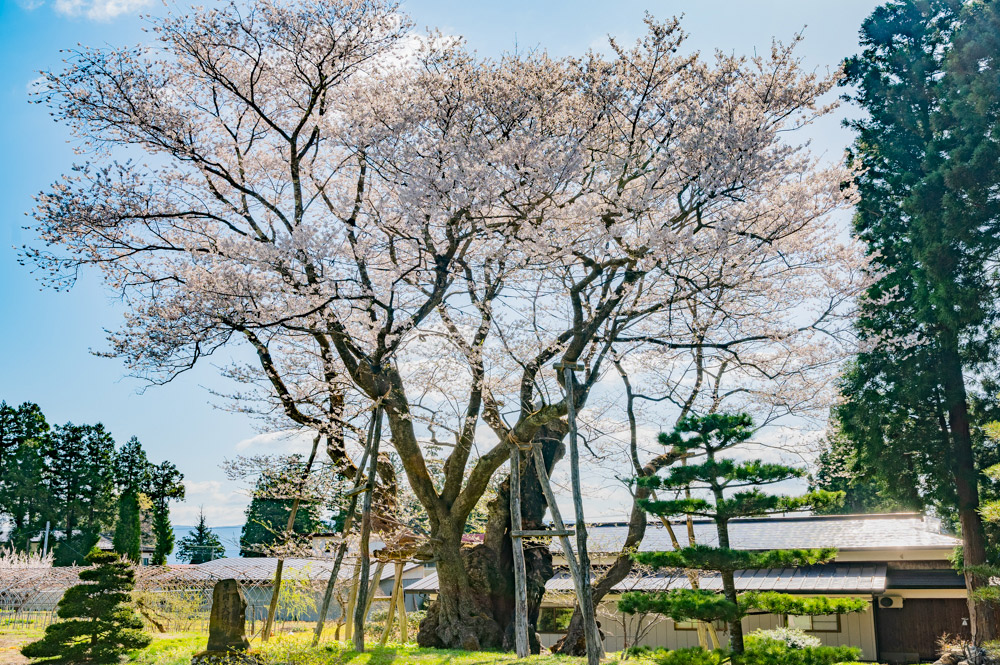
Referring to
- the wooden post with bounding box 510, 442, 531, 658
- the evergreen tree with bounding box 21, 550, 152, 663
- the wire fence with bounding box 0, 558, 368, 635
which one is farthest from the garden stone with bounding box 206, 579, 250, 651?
the wire fence with bounding box 0, 558, 368, 635

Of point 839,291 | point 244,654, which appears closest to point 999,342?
point 839,291

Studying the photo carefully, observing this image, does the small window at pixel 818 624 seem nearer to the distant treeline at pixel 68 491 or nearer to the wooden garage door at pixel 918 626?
the wooden garage door at pixel 918 626

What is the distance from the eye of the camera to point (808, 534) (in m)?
15.7

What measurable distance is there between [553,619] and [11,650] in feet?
34.3

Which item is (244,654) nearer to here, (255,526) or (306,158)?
(306,158)

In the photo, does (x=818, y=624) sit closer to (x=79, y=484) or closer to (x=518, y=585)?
(x=518, y=585)

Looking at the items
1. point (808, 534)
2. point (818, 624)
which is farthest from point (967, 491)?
point (808, 534)

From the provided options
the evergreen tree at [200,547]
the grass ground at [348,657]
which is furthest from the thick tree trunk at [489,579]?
the evergreen tree at [200,547]

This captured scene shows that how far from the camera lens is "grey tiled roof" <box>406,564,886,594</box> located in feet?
40.9

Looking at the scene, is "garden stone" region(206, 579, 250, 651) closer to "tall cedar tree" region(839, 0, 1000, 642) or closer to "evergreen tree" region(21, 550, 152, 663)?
"evergreen tree" region(21, 550, 152, 663)

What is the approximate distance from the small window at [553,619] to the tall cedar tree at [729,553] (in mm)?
9748

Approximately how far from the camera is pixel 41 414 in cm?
3331

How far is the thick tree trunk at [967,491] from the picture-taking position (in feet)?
37.6

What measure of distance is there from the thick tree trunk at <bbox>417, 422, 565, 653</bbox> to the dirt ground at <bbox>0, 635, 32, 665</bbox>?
19.6 feet
